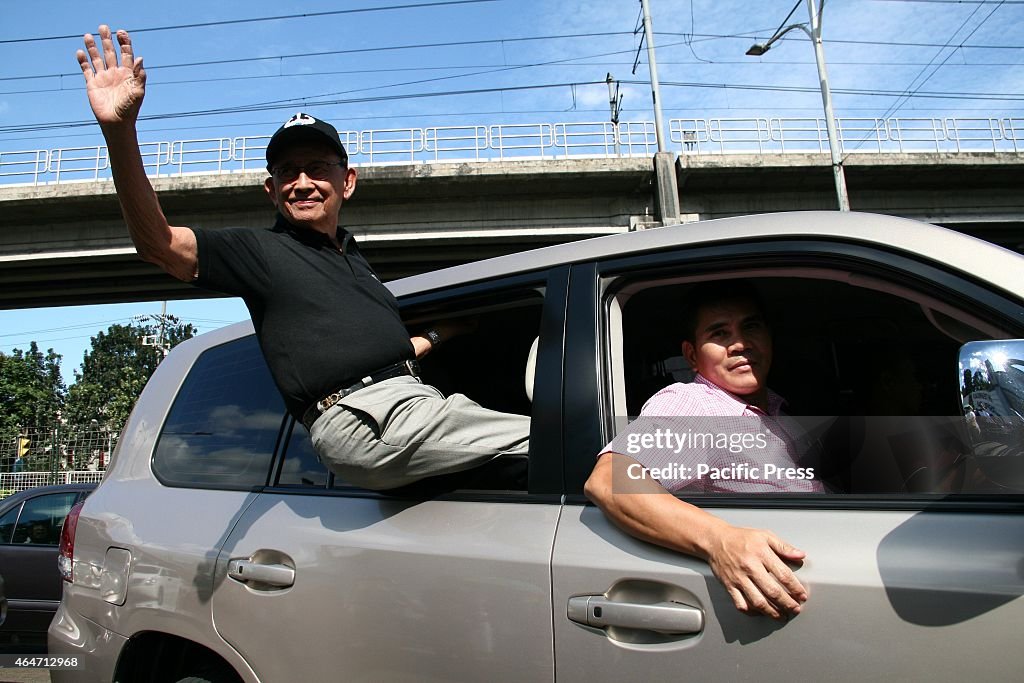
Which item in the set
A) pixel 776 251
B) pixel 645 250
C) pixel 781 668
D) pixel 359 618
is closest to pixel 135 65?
pixel 645 250

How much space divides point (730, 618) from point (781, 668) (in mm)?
115

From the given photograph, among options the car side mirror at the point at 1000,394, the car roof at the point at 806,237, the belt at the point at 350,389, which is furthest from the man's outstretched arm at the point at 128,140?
the car side mirror at the point at 1000,394

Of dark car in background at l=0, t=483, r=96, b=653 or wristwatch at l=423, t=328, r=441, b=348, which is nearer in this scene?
wristwatch at l=423, t=328, r=441, b=348

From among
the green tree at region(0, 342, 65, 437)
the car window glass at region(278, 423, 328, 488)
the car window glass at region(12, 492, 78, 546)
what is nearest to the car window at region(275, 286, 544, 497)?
the car window glass at region(278, 423, 328, 488)

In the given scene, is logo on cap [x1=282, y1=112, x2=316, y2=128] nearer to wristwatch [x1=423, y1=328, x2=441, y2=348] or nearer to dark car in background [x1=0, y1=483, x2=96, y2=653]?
wristwatch [x1=423, y1=328, x2=441, y2=348]

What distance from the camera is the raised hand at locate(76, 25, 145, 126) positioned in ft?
5.67

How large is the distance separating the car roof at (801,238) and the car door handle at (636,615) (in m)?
0.86

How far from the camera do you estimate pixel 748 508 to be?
1.46 metres

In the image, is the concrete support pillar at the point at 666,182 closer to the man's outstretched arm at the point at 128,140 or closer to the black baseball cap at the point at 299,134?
the black baseball cap at the point at 299,134

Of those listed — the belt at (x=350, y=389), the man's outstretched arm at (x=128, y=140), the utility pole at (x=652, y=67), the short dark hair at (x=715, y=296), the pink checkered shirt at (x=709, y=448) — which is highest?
the utility pole at (x=652, y=67)

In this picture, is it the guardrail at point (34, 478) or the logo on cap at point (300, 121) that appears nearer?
the logo on cap at point (300, 121)

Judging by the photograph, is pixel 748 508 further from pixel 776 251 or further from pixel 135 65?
pixel 135 65

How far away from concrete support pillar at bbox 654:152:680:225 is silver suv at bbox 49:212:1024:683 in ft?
58.7

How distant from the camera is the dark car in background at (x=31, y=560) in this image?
19.0 ft
